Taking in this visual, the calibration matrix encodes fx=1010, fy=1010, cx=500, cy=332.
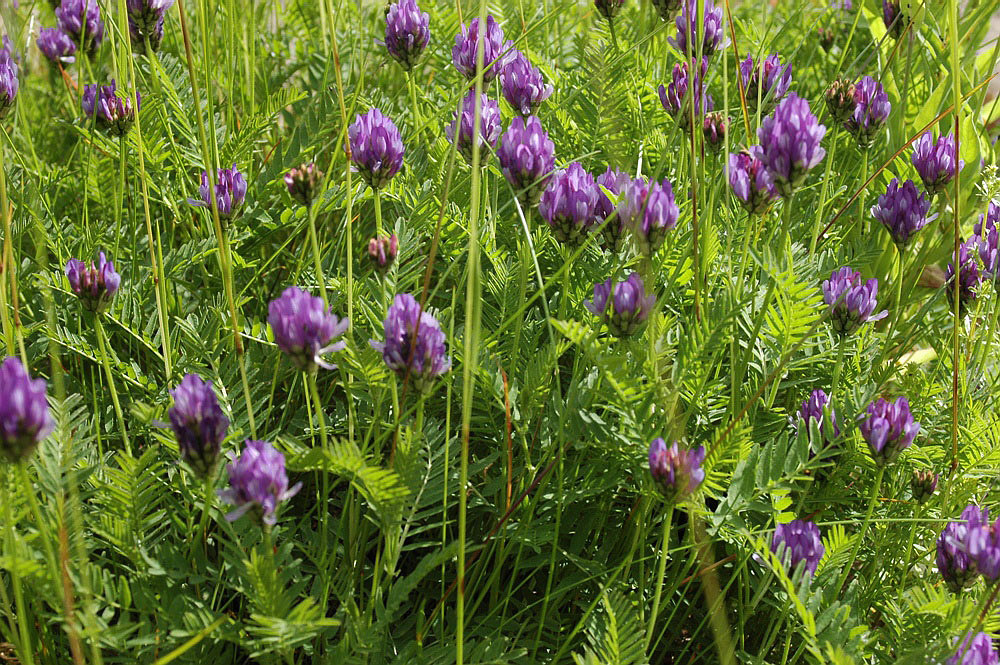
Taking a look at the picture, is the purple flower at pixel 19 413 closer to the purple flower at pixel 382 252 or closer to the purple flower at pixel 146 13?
the purple flower at pixel 382 252

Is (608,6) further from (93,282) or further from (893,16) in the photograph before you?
(93,282)

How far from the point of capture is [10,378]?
2.39ft

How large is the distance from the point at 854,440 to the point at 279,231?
885 millimetres

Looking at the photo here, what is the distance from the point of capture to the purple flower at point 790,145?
0.97 m

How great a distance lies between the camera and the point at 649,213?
101cm

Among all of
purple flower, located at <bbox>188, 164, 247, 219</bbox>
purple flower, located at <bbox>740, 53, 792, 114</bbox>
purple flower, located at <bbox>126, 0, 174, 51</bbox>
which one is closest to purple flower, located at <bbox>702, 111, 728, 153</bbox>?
purple flower, located at <bbox>740, 53, 792, 114</bbox>

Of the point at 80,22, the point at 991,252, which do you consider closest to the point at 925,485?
the point at 991,252

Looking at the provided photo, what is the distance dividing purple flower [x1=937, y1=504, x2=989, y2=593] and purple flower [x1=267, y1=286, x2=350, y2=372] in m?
0.61

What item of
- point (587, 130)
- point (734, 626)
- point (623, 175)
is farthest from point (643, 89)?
point (734, 626)

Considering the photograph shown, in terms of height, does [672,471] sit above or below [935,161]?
below

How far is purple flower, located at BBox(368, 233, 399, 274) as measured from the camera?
962 millimetres

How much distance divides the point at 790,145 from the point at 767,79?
1.62 feet

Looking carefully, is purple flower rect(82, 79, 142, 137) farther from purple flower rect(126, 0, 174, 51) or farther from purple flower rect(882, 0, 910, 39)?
purple flower rect(882, 0, 910, 39)

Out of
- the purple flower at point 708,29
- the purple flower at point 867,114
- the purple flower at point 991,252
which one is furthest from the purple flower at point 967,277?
the purple flower at point 708,29
